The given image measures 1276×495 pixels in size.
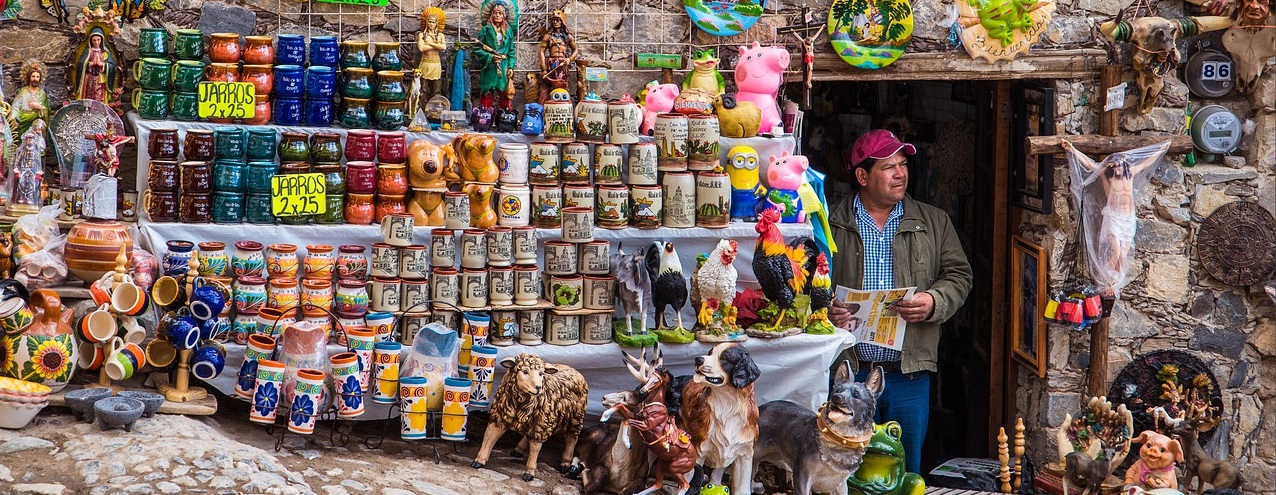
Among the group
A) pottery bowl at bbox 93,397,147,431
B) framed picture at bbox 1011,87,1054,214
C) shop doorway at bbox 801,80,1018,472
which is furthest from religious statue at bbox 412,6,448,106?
framed picture at bbox 1011,87,1054,214

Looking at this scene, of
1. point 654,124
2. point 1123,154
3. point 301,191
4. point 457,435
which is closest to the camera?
point 457,435

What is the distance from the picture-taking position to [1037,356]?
6836mm

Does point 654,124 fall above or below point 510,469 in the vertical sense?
above

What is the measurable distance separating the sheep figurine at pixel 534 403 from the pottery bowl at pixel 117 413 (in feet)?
4.02

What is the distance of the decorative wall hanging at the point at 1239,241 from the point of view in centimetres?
674

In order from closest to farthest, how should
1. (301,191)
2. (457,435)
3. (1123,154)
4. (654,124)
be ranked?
(457,435) → (301,191) → (654,124) → (1123,154)

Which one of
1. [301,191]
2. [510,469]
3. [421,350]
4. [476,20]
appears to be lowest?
[510,469]

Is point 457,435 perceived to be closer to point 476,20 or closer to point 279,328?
point 279,328

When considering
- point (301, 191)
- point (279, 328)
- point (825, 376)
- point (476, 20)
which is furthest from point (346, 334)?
point (825, 376)

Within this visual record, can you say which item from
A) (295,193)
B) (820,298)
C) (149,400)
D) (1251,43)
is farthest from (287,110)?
(1251,43)

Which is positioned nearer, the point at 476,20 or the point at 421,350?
the point at 421,350

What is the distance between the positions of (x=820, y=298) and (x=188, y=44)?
9.02 ft

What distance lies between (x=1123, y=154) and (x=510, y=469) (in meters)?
3.22

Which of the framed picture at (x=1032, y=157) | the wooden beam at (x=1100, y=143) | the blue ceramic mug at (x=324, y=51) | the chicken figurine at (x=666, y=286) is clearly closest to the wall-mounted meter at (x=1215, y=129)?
the wooden beam at (x=1100, y=143)
